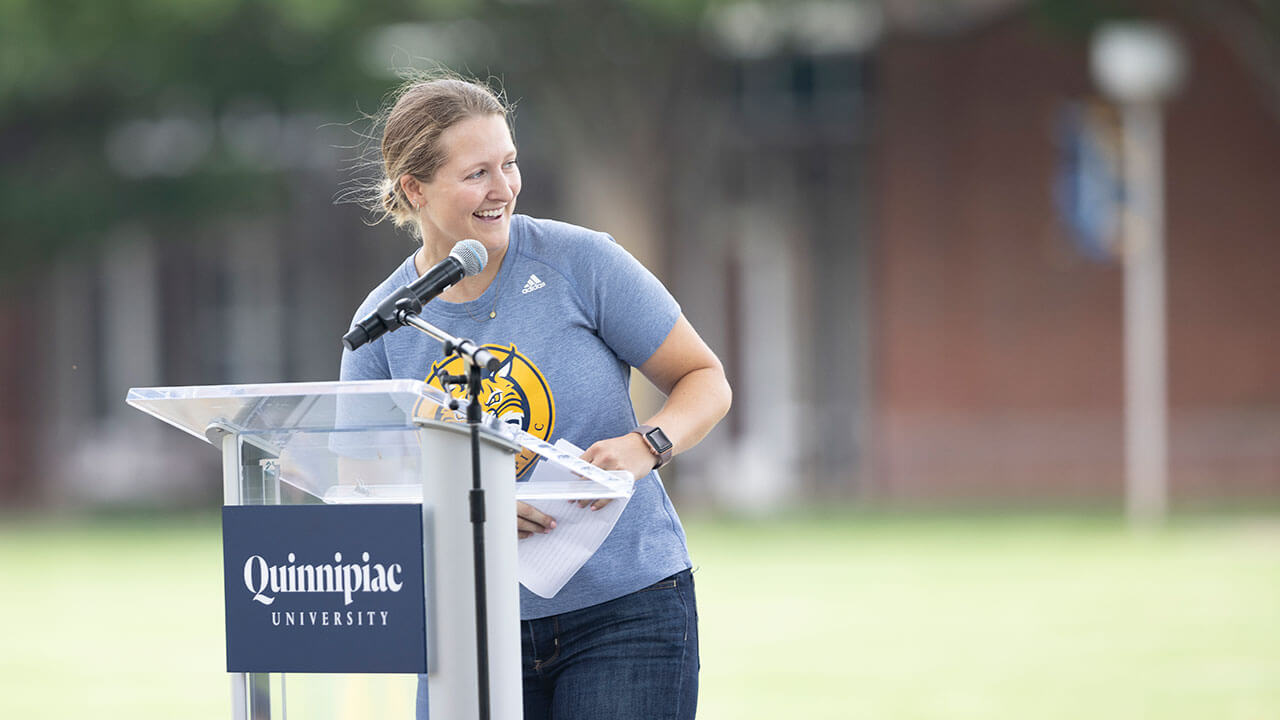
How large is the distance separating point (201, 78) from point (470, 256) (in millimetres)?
20730

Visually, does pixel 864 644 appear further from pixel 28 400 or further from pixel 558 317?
pixel 28 400

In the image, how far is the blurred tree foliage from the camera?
18.6 meters

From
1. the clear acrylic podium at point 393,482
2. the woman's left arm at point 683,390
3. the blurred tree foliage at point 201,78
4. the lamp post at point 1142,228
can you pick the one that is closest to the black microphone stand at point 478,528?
the clear acrylic podium at point 393,482

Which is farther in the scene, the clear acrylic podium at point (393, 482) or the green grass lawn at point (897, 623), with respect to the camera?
the green grass lawn at point (897, 623)

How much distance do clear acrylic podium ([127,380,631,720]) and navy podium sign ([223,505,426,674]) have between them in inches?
1.4

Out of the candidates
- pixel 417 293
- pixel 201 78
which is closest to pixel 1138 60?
pixel 201 78

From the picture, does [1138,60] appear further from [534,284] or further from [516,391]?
[516,391]

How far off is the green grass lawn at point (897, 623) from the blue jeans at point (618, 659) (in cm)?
455

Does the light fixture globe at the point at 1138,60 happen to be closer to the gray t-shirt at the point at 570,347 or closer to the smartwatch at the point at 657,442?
the gray t-shirt at the point at 570,347

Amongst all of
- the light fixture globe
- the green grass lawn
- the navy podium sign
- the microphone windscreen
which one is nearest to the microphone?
the microphone windscreen

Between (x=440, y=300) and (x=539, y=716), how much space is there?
0.92 m

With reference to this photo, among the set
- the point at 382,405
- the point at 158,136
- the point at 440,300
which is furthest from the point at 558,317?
the point at 158,136

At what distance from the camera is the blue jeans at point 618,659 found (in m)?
3.38

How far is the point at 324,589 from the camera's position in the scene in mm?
2922
